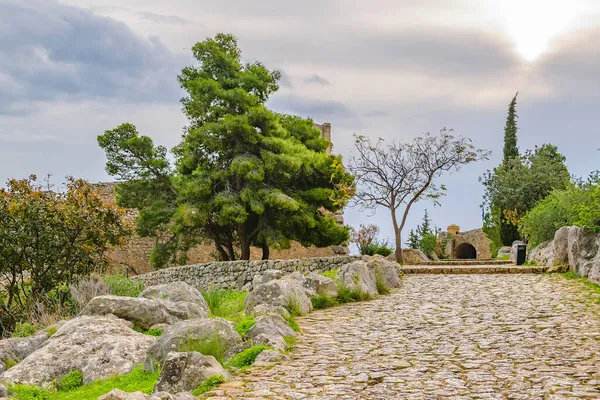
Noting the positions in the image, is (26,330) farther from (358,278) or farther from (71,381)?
(358,278)

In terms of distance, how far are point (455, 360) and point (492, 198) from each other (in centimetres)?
2647

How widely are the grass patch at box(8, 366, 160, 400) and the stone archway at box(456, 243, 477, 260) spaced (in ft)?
117

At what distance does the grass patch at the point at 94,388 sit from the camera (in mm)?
6414

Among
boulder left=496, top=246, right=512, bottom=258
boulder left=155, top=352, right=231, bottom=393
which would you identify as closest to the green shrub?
boulder left=155, top=352, right=231, bottom=393

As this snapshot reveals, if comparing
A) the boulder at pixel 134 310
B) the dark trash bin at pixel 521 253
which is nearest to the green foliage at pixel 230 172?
the dark trash bin at pixel 521 253

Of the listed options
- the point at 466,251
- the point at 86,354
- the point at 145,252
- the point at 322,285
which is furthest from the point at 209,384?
the point at 466,251

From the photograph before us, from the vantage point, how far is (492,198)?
31.8 meters

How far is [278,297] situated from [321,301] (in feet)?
4.97

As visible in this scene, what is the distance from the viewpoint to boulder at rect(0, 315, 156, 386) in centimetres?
734

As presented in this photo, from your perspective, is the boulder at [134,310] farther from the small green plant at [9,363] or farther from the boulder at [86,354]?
the small green plant at [9,363]

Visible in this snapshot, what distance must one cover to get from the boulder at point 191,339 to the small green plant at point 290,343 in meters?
0.61

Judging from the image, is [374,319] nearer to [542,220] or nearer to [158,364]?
[158,364]

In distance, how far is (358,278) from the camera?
515 inches

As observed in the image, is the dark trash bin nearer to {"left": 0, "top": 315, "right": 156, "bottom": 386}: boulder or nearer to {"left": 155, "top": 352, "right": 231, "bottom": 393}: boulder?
{"left": 0, "top": 315, "right": 156, "bottom": 386}: boulder
